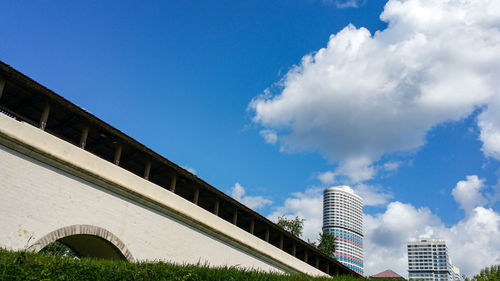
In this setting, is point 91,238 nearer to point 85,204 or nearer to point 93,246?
point 93,246

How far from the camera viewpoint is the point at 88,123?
15562 millimetres

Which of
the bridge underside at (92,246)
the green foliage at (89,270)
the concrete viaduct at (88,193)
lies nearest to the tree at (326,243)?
the concrete viaduct at (88,193)

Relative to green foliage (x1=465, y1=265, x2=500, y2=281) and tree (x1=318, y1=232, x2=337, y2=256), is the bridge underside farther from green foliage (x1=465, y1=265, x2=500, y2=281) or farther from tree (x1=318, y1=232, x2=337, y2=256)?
tree (x1=318, y1=232, x2=337, y2=256)

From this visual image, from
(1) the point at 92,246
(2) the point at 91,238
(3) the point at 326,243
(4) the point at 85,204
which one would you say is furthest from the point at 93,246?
(3) the point at 326,243

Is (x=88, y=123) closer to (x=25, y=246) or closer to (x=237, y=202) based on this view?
(x=25, y=246)

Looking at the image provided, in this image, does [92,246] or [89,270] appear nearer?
[89,270]

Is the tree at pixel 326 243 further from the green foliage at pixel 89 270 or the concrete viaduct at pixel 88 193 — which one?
the green foliage at pixel 89 270

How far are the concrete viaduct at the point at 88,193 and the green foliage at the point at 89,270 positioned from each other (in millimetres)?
3591

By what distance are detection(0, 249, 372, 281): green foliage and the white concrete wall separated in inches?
141

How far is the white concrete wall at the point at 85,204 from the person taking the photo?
40.8 feet

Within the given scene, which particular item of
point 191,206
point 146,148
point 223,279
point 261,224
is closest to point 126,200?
point 146,148

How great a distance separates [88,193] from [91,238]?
194 cm

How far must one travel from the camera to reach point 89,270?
9703 millimetres

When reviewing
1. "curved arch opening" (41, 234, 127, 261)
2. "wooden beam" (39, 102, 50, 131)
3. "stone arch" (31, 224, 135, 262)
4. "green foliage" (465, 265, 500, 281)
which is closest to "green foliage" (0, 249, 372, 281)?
"stone arch" (31, 224, 135, 262)
